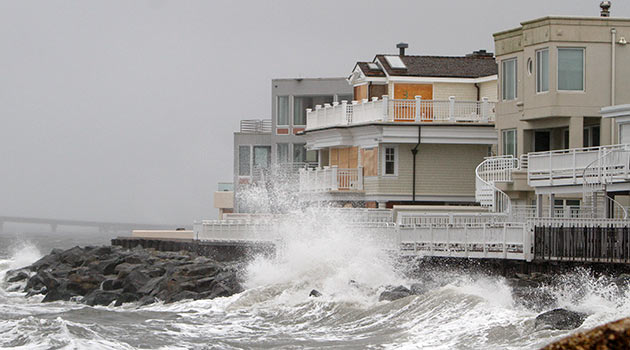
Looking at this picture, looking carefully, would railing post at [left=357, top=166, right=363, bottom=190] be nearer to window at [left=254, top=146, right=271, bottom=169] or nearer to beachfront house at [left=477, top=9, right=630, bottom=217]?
beachfront house at [left=477, top=9, right=630, bottom=217]

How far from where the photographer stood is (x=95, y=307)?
33.6m

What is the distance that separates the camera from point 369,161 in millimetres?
44500

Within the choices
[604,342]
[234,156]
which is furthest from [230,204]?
[604,342]

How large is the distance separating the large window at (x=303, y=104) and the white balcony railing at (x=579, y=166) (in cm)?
2662

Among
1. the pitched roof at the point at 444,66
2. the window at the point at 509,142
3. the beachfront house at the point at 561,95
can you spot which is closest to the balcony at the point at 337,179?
the pitched roof at the point at 444,66

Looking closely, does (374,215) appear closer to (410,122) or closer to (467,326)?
(410,122)

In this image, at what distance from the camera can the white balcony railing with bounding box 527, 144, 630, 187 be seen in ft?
89.0

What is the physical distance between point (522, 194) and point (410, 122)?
29.1ft

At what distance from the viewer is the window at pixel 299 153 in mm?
58188

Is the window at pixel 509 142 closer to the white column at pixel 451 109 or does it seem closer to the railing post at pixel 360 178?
the white column at pixel 451 109

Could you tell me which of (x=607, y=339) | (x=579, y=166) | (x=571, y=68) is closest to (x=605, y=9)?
(x=571, y=68)

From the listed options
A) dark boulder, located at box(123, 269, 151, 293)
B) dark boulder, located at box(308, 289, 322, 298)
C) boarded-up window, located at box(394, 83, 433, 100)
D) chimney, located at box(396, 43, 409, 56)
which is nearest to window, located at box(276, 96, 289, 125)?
chimney, located at box(396, 43, 409, 56)

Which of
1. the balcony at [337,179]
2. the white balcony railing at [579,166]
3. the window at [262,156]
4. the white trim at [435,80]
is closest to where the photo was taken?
the white balcony railing at [579,166]

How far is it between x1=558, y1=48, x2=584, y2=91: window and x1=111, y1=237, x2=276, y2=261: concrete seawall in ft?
35.1
